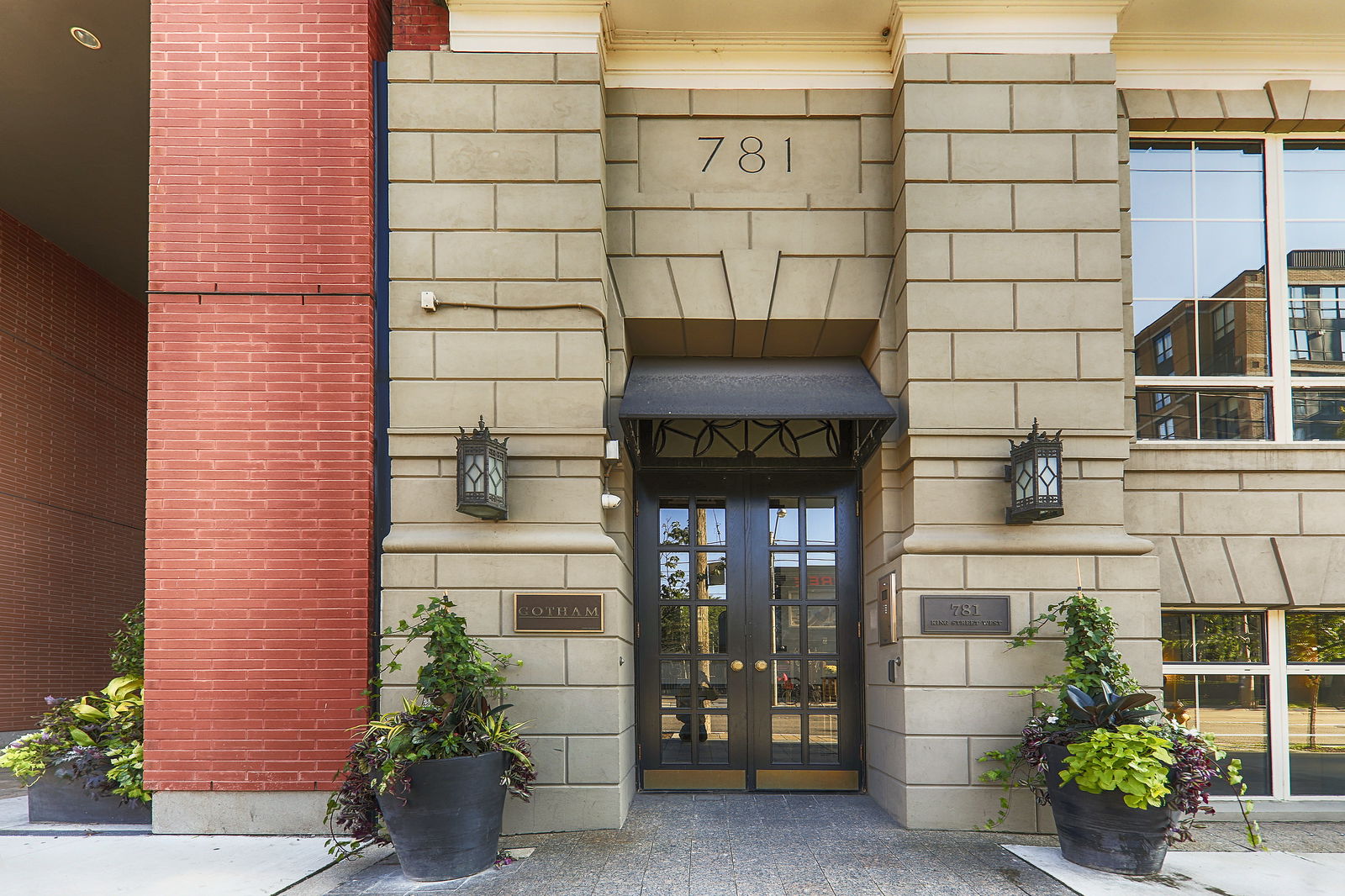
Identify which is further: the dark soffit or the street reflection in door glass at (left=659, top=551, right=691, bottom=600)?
the street reflection in door glass at (left=659, top=551, right=691, bottom=600)

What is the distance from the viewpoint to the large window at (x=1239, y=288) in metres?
7.01

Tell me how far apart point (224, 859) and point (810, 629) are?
431 cm

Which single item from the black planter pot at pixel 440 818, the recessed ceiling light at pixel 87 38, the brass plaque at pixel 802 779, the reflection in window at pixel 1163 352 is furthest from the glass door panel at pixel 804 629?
the recessed ceiling light at pixel 87 38

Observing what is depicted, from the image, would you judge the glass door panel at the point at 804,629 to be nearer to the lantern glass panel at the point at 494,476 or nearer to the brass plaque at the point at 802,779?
the brass plaque at the point at 802,779

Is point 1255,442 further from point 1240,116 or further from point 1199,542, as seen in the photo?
point 1240,116

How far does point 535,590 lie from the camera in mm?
6254

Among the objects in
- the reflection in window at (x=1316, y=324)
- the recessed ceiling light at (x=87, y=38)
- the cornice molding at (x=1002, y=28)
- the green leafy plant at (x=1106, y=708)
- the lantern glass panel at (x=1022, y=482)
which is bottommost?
the green leafy plant at (x=1106, y=708)

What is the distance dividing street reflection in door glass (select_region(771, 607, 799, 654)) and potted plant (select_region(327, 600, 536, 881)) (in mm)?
2423

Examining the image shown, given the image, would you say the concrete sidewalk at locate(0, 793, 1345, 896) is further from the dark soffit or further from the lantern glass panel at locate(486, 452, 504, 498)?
the dark soffit

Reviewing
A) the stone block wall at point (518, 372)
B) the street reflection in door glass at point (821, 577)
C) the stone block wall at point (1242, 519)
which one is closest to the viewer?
the stone block wall at point (518, 372)

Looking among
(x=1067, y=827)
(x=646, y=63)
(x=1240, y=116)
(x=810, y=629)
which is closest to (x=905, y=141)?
(x=646, y=63)

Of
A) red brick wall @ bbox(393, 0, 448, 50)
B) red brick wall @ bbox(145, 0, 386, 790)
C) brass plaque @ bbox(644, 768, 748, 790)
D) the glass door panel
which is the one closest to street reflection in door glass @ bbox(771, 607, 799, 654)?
the glass door panel

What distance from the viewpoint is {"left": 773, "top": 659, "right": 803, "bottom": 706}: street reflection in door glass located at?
7469mm

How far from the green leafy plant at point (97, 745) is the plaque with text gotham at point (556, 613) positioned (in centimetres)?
266
